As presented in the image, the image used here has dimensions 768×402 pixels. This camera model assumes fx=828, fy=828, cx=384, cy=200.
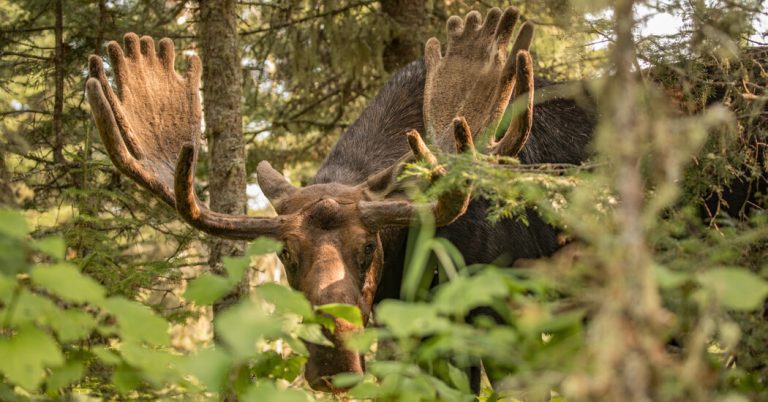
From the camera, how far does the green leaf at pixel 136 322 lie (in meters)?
2.62

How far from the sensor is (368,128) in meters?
6.91

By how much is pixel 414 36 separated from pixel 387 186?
4.30 meters

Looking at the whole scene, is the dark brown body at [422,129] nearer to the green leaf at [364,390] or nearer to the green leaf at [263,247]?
the green leaf at [263,247]

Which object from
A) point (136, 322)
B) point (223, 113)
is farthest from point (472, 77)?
point (136, 322)

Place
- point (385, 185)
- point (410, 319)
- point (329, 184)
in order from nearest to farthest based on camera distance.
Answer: point (410, 319) < point (385, 185) < point (329, 184)

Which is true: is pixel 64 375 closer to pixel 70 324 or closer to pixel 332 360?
pixel 70 324

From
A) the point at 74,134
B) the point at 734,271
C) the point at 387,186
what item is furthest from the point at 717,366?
the point at 74,134

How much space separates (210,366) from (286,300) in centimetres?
66

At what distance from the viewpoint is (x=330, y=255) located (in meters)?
5.22

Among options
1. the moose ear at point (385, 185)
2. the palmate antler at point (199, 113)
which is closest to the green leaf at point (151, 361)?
the palmate antler at point (199, 113)

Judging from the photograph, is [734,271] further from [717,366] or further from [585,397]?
[717,366]

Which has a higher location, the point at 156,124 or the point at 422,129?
the point at 156,124

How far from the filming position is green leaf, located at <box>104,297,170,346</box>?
103 inches

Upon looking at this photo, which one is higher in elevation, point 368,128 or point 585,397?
point 368,128
